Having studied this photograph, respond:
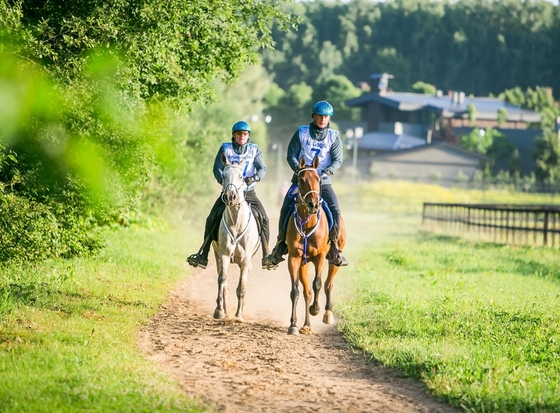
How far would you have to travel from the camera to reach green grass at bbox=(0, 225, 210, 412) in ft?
27.2

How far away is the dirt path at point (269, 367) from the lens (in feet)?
28.8

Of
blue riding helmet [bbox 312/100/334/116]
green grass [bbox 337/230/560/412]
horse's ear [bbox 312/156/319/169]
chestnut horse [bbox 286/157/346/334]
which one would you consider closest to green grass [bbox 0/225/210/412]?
chestnut horse [bbox 286/157/346/334]

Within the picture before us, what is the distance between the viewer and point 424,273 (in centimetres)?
2041

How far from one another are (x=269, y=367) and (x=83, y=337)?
2332 mm

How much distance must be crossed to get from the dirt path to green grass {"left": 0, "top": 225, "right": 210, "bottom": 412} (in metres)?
0.36

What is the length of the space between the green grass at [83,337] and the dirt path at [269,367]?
358 mm

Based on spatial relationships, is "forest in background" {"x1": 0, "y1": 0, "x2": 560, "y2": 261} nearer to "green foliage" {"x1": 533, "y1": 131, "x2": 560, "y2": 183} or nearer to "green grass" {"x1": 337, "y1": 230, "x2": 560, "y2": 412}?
"green grass" {"x1": 337, "y1": 230, "x2": 560, "y2": 412}

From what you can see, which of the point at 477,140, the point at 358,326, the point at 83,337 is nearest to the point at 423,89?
the point at 477,140

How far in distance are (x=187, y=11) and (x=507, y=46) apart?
451 feet

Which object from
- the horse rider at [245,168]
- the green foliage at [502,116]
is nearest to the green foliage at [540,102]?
the green foliage at [502,116]

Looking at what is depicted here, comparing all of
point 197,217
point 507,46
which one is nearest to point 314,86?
point 507,46

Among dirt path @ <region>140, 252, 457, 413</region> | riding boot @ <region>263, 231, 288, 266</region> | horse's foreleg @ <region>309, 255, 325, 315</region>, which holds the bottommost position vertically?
dirt path @ <region>140, 252, 457, 413</region>

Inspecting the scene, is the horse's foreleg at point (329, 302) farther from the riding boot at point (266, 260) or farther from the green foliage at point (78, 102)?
the green foliage at point (78, 102)

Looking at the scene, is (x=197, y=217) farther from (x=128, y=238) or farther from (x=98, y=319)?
(x=98, y=319)
